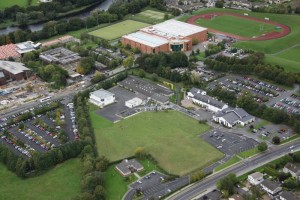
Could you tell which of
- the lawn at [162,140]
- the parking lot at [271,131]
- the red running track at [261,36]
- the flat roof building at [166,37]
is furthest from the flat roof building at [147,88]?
the red running track at [261,36]

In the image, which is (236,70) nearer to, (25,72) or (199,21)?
(199,21)

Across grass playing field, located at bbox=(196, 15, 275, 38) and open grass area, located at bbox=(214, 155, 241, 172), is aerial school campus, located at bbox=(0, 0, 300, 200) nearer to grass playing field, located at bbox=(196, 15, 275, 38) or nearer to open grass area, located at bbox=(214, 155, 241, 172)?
open grass area, located at bbox=(214, 155, 241, 172)

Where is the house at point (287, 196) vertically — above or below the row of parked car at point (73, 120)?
above

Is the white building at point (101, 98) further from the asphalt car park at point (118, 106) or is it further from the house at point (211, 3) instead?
the house at point (211, 3)

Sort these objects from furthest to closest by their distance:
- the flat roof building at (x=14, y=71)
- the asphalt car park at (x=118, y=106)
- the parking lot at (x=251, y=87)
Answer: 1. the flat roof building at (x=14, y=71)
2. the parking lot at (x=251, y=87)
3. the asphalt car park at (x=118, y=106)

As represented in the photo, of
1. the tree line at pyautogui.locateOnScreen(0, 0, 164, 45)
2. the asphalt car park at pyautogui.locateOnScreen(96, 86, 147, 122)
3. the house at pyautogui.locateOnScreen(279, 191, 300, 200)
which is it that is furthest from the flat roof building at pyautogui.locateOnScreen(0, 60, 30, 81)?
the house at pyautogui.locateOnScreen(279, 191, 300, 200)

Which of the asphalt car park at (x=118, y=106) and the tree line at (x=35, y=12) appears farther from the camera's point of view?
the tree line at (x=35, y=12)

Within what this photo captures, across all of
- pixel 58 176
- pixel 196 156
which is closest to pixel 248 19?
pixel 196 156

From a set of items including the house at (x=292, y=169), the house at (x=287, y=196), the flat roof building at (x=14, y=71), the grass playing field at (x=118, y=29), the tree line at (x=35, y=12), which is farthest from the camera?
the tree line at (x=35, y=12)
